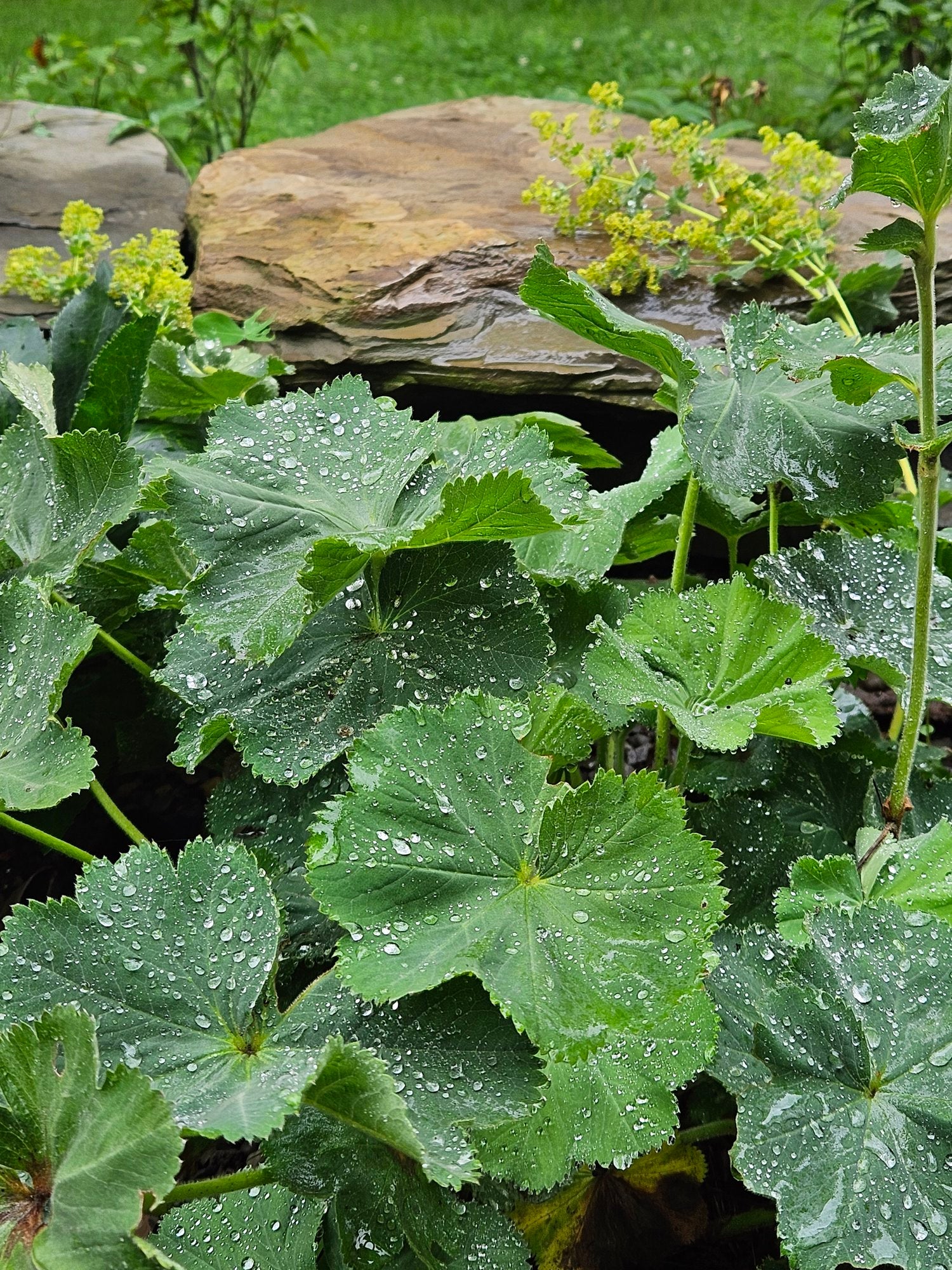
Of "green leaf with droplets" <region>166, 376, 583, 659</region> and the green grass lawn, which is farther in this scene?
the green grass lawn

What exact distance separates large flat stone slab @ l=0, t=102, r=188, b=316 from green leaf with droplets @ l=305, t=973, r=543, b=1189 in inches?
90.2

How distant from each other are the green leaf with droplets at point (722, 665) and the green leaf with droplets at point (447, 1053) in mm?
293

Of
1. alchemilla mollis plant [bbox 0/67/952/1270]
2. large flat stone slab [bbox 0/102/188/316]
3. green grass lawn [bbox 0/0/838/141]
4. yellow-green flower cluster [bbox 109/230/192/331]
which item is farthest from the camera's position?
green grass lawn [bbox 0/0/838/141]

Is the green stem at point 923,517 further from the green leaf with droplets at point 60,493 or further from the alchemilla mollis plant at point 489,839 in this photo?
the green leaf with droplets at point 60,493

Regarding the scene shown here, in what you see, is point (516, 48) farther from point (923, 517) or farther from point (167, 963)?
point (167, 963)

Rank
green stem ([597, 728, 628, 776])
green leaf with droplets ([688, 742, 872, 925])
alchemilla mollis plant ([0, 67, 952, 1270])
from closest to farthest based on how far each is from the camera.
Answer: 1. alchemilla mollis plant ([0, 67, 952, 1270])
2. green leaf with droplets ([688, 742, 872, 925])
3. green stem ([597, 728, 628, 776])

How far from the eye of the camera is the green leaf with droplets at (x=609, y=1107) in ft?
2.58

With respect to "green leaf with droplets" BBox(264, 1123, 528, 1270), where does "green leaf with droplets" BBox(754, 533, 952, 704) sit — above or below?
above

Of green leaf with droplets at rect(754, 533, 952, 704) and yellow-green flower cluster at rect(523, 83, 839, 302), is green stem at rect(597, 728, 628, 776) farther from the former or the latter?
yellow-green flower cluster at rect(523, 83, 839, 302)

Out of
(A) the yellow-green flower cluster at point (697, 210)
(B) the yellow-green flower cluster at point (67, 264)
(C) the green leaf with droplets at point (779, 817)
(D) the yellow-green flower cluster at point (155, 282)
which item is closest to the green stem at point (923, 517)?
(C) the green leaf with droplets at point (779, 817)

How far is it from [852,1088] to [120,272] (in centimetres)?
160

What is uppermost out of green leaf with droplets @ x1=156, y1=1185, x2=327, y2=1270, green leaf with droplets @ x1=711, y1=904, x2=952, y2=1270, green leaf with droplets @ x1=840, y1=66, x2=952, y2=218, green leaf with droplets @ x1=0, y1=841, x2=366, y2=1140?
green leaf with droplets @ x1=840, y1=66, x2=952, y2=218

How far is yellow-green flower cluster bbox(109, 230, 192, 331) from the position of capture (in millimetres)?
1690

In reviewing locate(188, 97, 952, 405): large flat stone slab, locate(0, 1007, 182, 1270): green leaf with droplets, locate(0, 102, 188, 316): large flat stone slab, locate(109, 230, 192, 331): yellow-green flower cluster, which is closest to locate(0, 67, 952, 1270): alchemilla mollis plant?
locate(0, 1007, 182, 1270): green leaf with droplets
